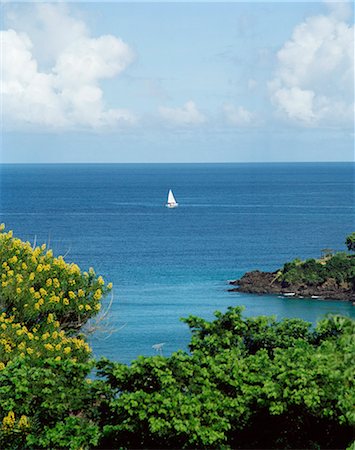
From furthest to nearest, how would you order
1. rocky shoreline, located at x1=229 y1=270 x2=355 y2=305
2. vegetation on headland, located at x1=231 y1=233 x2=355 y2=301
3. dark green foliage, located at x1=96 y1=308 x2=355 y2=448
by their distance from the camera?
vegetation on headland, located at x1=231 y1=233 x2=355 y2=301 → rocky shoreline, located at x1=229 y1=270 x2=355 y2=305 → dark green foliage, located at x1=96 y1=308 x2=355 y2=448

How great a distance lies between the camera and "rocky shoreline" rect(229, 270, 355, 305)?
52.4 m

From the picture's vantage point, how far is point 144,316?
47.4m

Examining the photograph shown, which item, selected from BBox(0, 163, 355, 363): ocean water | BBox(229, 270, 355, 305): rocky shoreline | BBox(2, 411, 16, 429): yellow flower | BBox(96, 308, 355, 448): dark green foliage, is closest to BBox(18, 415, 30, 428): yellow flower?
BBox(2, 411, 16, 429): yellow flower

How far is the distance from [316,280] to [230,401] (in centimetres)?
4045

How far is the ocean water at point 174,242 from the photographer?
4741 cm

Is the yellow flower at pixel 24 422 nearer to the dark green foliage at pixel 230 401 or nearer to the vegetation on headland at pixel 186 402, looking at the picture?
the vegetation on headland at pixel 186 402

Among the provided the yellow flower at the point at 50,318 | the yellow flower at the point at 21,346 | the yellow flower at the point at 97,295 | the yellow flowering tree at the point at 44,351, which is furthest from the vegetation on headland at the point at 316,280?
the yellow flower at the point at 21,346

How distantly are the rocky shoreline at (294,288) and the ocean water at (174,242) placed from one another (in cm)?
111

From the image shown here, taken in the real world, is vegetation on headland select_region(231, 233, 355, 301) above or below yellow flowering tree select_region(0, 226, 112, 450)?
below

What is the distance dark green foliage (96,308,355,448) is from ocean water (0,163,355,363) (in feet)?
17.7

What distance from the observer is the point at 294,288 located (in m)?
53.8

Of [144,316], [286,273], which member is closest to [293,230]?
[286,273]

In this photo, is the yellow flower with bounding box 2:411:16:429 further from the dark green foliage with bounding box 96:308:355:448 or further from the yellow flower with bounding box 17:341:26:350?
the yellow flower with bounding box 17:341:26:350

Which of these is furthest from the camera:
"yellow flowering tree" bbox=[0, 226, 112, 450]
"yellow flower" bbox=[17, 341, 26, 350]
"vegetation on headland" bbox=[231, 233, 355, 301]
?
"vegetation on headland" bbox=[231, 233, 355, 301]
